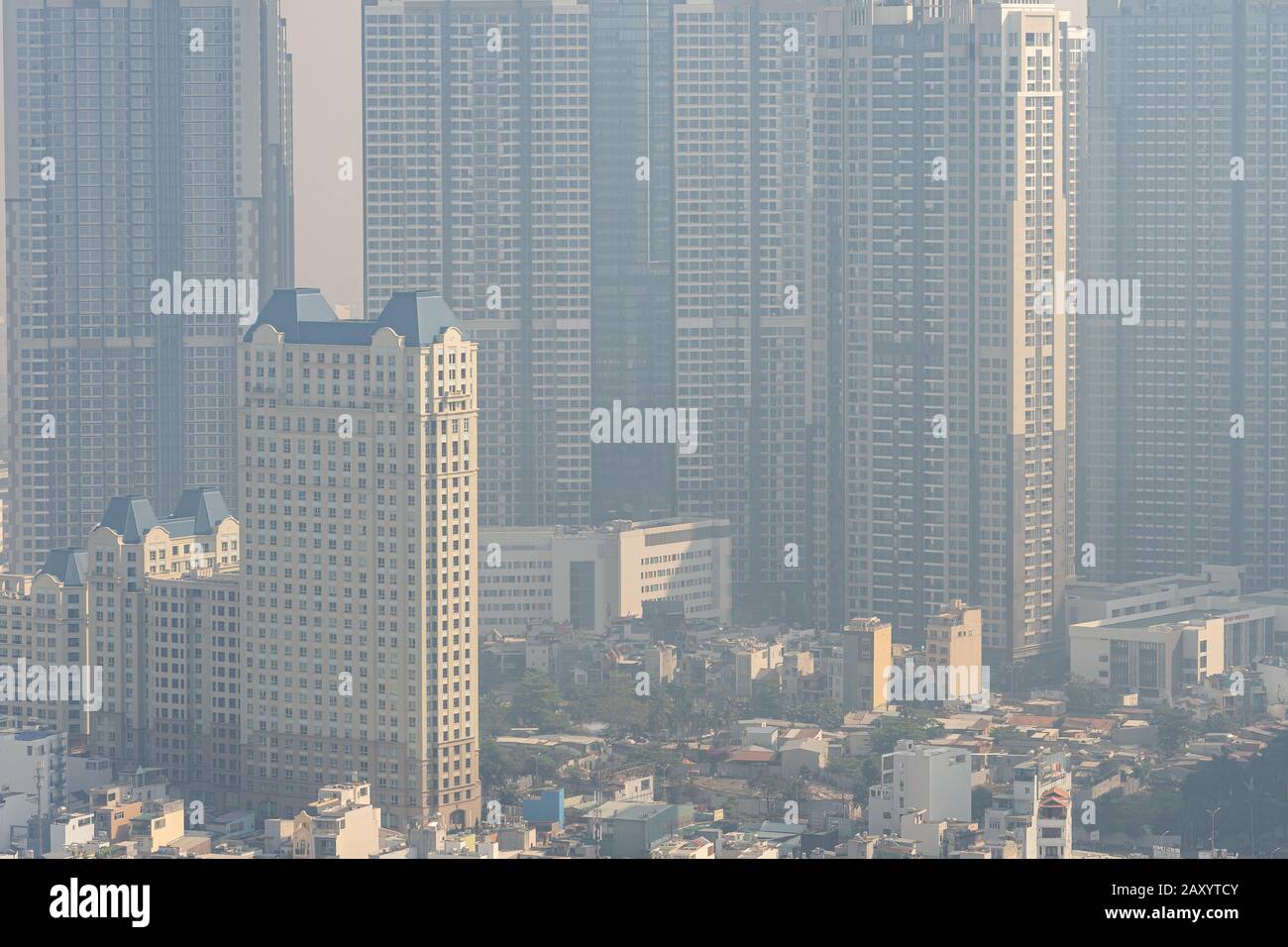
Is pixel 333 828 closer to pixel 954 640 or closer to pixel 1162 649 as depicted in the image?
pixel 954 640

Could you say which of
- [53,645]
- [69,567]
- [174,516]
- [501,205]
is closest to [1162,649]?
[174,516]

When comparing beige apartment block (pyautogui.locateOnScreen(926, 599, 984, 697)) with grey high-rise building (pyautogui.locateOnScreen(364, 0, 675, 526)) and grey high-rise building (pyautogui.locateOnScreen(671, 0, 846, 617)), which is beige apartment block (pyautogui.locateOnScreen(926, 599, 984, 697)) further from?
grey high-rise building (pyautogui.locateOnScreen(364, 0, 675, 526))

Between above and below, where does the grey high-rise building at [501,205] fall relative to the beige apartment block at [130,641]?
above

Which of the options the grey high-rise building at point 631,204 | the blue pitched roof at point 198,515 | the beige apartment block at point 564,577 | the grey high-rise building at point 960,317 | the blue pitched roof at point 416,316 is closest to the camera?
the blue pitched roof at point 416,316

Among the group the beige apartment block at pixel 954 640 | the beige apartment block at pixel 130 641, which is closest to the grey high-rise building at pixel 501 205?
the beige apartment block at pixel 954 640

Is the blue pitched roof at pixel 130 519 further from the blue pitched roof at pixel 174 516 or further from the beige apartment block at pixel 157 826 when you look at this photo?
the beige apartment block at pixel 157 826
